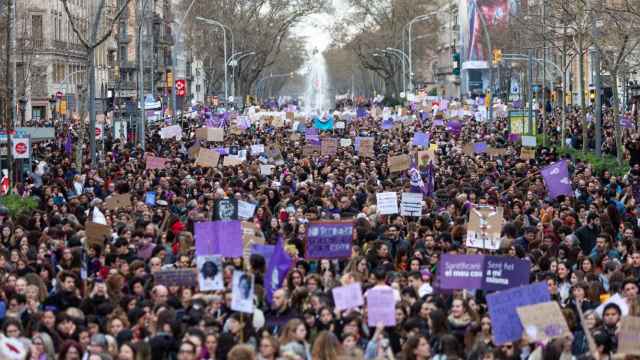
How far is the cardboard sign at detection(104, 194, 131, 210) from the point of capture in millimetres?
25094

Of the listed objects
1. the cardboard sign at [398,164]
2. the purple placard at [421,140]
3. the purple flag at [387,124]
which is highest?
the purple flag at [387,124]

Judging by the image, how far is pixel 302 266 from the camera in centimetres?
1734

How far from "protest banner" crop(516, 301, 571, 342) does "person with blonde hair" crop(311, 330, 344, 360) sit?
1.37 m

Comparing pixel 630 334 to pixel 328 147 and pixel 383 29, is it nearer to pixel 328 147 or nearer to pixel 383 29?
pixel 328 147

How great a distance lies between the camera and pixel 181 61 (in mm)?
131125

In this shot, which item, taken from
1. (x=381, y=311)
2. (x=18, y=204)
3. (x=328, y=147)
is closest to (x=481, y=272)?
(x=381, y=311)

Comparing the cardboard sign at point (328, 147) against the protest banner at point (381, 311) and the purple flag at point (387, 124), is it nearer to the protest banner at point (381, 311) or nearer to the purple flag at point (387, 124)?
the purple flag at point (387, 124)

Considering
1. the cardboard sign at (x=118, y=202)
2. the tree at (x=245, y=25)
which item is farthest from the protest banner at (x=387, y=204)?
the tree at (x=245, y=25)

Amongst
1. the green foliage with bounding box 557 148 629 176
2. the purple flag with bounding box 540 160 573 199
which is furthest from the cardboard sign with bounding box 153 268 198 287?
the green foliage with bounding box 557 148 629 176

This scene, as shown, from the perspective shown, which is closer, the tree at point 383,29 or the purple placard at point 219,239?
the purple placard at point 219,239

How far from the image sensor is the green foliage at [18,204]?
27975 mm

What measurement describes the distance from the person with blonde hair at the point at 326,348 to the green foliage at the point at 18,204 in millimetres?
15674

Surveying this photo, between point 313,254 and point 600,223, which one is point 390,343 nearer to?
point 313,254

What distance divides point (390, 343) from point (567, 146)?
3612 centimetres
